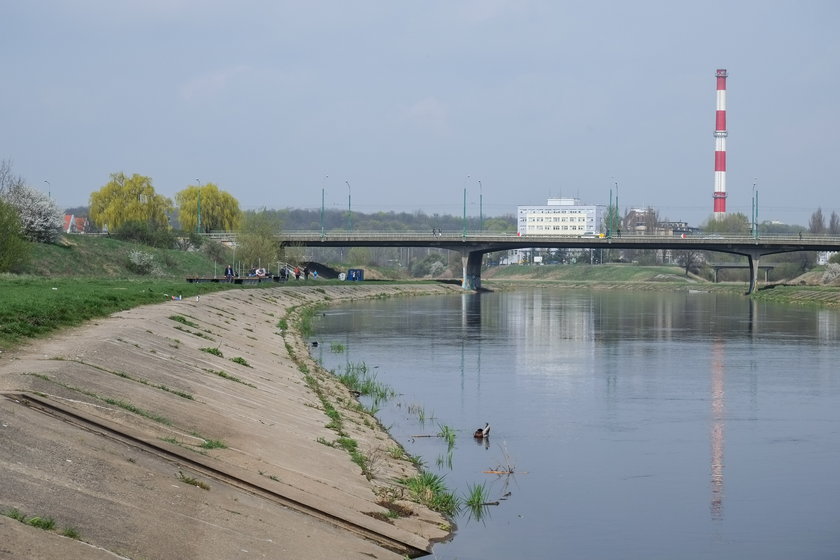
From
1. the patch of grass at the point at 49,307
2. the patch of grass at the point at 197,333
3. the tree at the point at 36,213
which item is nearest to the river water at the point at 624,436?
the patch of grass at the point at 197,333

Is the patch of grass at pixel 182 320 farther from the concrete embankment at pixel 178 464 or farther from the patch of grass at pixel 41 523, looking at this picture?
the patch of grass at pixel 41 523

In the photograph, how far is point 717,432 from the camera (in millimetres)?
29031

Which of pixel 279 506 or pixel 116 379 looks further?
pixel 116 379

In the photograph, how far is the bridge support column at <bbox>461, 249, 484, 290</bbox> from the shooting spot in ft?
470

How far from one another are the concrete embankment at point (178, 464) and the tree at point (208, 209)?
→ 134880mm

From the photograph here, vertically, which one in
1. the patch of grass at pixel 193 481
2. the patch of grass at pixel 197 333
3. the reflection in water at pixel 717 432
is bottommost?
the reflection in water at pixel 717 432

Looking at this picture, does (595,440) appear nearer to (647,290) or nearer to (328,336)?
(328,336)

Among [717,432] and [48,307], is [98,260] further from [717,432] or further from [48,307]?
[717,432]

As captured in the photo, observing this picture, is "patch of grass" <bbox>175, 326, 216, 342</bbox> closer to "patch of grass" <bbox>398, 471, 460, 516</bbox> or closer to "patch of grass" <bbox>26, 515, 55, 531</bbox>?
"patch of grass" <bbox>398, 471, 460, 516</bbox>

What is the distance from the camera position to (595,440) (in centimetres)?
2750

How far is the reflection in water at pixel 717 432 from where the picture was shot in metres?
21.3

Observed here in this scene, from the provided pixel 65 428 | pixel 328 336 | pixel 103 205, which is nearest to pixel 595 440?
pixel 65 428

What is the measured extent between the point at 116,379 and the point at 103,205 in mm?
142430

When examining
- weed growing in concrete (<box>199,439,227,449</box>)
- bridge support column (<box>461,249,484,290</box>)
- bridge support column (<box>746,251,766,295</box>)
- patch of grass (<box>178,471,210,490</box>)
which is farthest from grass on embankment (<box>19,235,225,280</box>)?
patch of grass (<box>178,471,210,490</box>)
